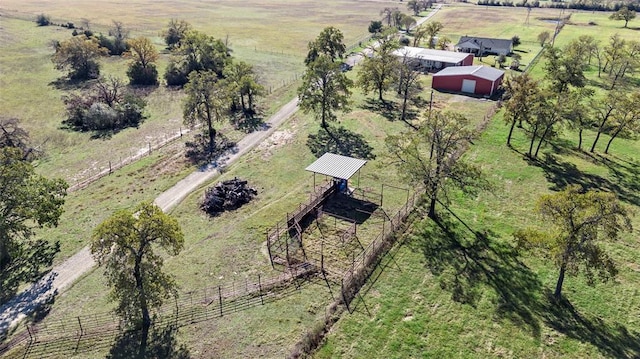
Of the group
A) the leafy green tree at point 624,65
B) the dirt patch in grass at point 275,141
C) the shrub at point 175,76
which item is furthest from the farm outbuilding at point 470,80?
the shrub at point 175,76

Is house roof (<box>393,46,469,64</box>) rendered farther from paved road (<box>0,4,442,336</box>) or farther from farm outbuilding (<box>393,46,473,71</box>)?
paved road (<box>0,4,442,336</box>)

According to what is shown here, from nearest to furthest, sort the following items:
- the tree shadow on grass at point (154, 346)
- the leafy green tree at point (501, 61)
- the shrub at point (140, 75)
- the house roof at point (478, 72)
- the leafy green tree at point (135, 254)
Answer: the leafy green tree at point (135, 254), the tree shadow on grass at point (154, 346), the house roof at point (478, 72), the shrub at point (140, 75), the leafy green tree at point (501, 61)

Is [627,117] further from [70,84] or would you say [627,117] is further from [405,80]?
[70,84]

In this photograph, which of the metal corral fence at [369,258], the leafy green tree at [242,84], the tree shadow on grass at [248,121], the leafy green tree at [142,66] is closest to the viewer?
the metal corral fence at [369,258]

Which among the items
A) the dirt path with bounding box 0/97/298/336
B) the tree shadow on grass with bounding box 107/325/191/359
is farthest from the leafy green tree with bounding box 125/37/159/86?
the tree shadow on grass with bounding box 107/325/191/359

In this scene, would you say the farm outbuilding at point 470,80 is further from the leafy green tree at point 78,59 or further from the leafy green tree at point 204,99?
the leafy green tree at point 78,59

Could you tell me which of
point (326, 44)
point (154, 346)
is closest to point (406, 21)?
point (326, 44)
